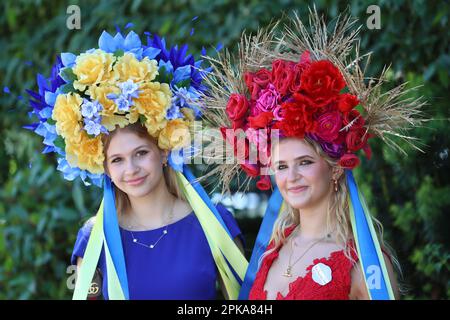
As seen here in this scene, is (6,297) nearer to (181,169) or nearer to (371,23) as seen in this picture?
(181,169)

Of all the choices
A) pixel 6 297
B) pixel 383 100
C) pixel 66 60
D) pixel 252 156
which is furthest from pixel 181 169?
pixel 6 297

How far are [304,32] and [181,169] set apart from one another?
0.76 m

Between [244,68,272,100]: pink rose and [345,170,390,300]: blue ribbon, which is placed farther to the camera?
[244,68,272,100]: pink rose

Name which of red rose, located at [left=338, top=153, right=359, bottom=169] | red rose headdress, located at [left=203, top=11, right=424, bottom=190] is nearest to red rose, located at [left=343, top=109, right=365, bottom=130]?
red rose headdress, located at [left=203, top=11, right=424, bottom=190]

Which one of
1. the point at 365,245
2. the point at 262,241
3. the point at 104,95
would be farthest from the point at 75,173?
the point at 365,245

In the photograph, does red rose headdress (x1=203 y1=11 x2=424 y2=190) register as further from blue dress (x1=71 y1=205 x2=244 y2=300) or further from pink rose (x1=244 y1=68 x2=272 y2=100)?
blue dress (x1=71 y1=205 x2=244 y2=300)

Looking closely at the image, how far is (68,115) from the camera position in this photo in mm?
3400

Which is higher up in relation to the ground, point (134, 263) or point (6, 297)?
point (6, 297)

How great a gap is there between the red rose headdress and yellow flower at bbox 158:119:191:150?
0.13 m

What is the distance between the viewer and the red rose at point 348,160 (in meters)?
3.16

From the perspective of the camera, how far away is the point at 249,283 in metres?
3.40

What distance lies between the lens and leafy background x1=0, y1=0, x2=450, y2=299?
4.57 meters

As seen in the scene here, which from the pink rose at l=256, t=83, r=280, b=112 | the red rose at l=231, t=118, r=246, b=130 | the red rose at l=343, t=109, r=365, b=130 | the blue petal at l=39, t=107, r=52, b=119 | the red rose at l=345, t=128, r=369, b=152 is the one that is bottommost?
the red rose at l=345, t=128, r=369, b=152
